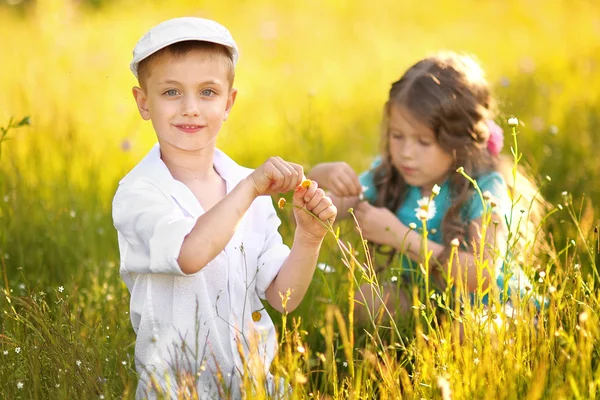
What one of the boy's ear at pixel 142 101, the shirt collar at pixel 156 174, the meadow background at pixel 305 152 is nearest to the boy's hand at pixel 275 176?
the shirt collar at pixel 156 174

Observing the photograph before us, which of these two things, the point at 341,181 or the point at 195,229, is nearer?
the point at 195,229

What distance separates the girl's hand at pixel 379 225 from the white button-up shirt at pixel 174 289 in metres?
0.95

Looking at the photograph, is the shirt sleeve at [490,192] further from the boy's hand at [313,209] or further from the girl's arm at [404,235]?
the boy's hand at [313,209]

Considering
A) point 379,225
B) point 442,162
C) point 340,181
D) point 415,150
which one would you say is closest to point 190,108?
point 340,181

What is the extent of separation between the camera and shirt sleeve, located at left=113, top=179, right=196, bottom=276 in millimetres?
2287

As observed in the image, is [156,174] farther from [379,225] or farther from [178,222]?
[379,225]

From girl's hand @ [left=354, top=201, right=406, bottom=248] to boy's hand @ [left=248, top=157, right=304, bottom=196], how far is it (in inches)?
47.0

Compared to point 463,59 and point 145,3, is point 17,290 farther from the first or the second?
point 145,3

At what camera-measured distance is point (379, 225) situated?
353 centimetres

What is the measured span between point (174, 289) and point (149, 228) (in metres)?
0.22

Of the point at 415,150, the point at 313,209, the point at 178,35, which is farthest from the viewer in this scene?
the point at 415,150

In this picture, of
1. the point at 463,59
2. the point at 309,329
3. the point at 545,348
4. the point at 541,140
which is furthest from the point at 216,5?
the point at 545,348

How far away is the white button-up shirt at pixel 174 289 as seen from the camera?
94.0 inches

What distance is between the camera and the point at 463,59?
3863 millimetres
